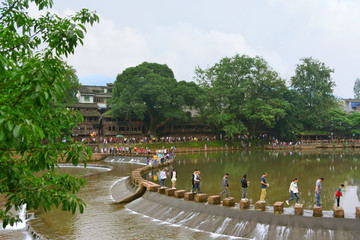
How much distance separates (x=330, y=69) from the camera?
8119cm

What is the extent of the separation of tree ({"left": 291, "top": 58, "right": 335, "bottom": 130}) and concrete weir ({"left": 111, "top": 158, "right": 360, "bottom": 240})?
67.0 m

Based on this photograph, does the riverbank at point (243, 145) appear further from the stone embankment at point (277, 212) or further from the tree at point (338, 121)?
the stone embankment at point (277, 212)

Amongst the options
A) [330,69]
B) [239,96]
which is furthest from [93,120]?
[330,69]

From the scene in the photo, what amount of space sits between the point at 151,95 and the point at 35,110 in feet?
186

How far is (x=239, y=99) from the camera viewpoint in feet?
236

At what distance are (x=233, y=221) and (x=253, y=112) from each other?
2288 inches

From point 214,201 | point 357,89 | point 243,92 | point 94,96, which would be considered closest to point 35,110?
point 214,201

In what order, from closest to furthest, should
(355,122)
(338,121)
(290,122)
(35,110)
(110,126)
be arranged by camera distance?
(35,110), (110,126), (290,122), (338,121), (355,122)

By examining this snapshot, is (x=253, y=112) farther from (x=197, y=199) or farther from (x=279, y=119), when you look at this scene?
(x=197, y=199)

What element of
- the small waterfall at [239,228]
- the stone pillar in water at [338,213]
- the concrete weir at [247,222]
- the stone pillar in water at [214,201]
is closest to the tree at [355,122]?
the stone pillar in water at [214,201]

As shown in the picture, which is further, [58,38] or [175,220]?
[175,220]

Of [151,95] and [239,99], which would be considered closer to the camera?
[151,95]

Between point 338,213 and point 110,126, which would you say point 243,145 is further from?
point 338,213

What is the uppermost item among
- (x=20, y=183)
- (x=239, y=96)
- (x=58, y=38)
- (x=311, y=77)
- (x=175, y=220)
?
(x=311, y=77)
